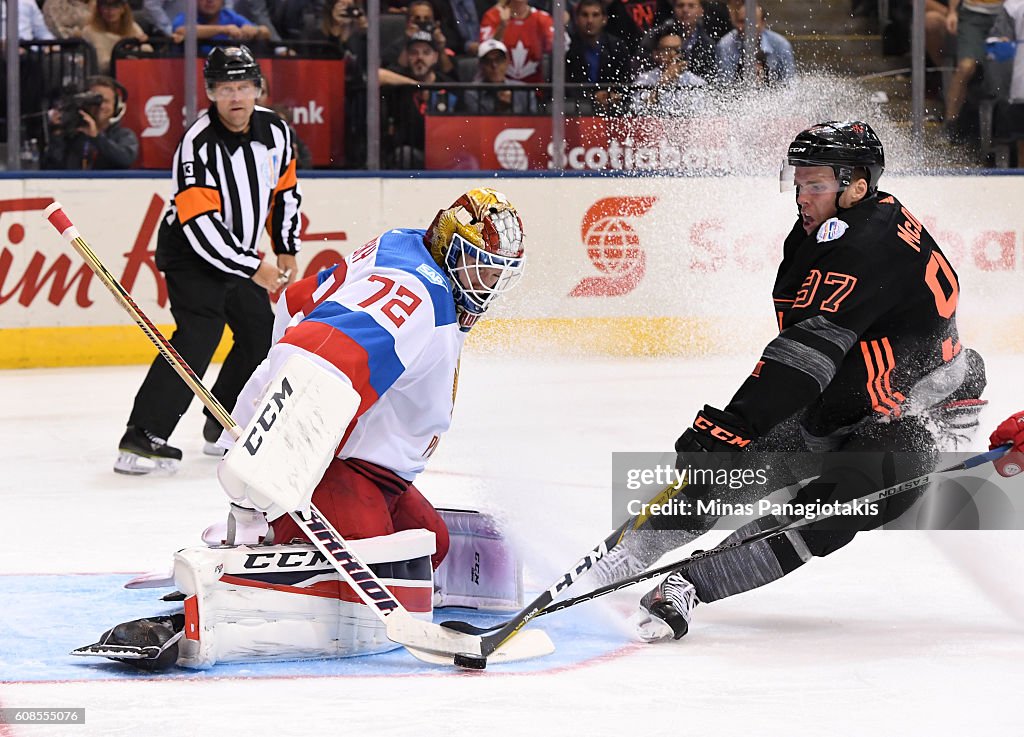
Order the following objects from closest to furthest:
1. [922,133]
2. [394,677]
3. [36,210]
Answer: [394,677] < [36,210] < [922,133]

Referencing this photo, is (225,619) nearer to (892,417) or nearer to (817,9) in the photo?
(892,417)

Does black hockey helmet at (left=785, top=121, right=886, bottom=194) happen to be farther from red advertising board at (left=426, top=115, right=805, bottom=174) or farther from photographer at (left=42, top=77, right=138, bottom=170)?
photographer at (left=42, top=77, right=138, bottom=170)

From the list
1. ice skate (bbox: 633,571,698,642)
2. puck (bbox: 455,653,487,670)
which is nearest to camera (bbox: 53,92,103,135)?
ice skate (bbox: 633,571,698,642)

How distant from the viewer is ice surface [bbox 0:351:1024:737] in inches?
104

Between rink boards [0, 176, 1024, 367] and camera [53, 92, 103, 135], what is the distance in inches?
11.7

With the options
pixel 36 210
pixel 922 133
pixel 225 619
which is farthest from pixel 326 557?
pixel 922 133

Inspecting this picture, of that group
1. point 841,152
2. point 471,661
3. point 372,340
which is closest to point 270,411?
point 372,340

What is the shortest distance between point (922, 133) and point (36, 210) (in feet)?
13.7

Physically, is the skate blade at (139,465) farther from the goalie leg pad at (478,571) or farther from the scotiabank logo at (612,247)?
the scotiabank logo at (612,247)

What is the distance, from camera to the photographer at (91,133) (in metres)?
7.34

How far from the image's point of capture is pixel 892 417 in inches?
130

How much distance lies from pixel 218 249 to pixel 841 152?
8.37 ft

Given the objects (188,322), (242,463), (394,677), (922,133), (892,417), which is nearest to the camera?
(242,463)

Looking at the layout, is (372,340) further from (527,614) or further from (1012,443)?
(1012,443)
